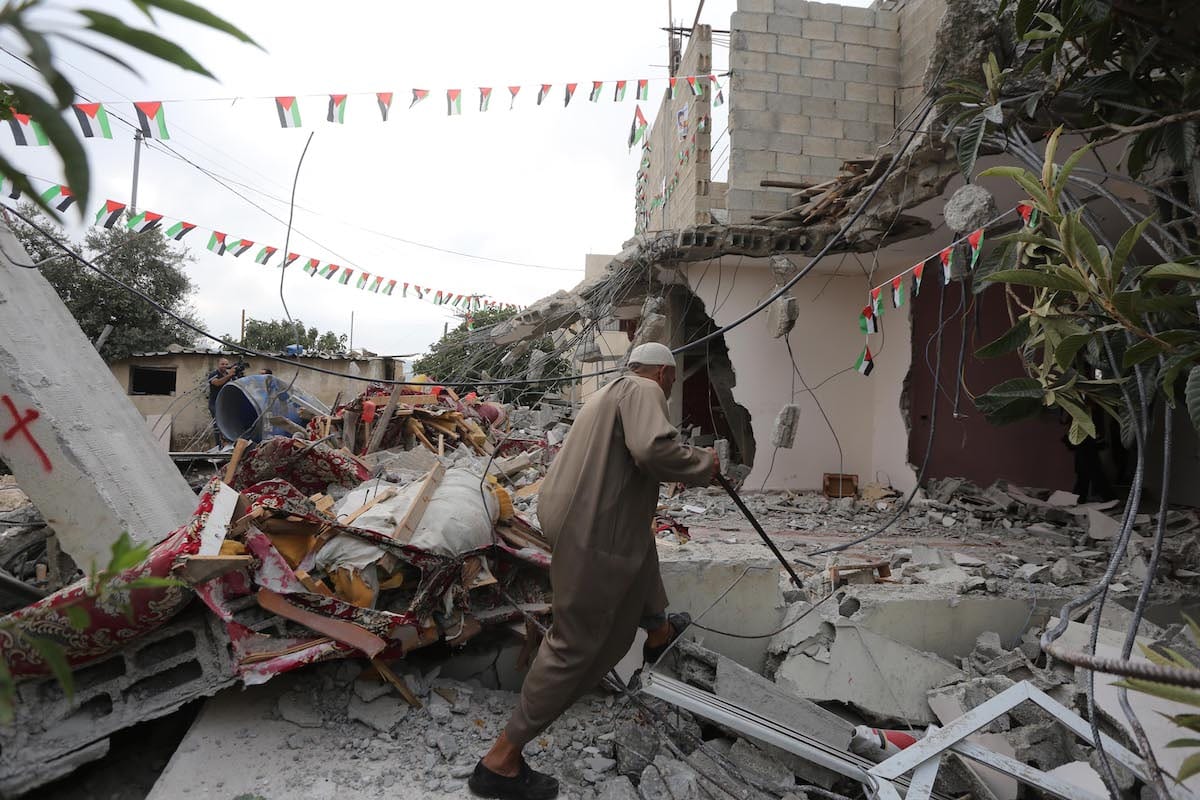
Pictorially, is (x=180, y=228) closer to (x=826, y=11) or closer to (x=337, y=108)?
(x=337, y=108)

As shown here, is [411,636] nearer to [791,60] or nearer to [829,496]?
[829,496]

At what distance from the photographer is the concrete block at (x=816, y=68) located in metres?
8.18

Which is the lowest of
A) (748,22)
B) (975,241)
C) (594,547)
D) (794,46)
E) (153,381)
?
(594,547)

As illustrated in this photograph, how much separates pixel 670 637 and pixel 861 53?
8.03 metres

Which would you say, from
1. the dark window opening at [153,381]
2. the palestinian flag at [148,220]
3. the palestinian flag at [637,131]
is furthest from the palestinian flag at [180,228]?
the dark window opening at [153,381]

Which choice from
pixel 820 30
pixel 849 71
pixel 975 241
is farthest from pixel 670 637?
pixel 820 30

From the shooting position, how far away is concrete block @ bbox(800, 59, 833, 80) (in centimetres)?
818

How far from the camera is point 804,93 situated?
822 cm

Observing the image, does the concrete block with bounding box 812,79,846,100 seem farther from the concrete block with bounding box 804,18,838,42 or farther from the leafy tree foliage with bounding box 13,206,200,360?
the leafy tree foliage with bounding box 13,206,200,360

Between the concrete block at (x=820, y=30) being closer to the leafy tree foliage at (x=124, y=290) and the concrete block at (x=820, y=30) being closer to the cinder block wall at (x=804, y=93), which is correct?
the cinder block wall at (x=804, y=93)

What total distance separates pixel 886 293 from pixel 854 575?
5.08 meters

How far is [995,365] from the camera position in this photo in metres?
7.52

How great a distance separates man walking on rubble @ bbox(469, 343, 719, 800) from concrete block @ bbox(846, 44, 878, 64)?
7.64 metres

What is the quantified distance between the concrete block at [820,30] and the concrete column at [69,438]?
810 centimetres
